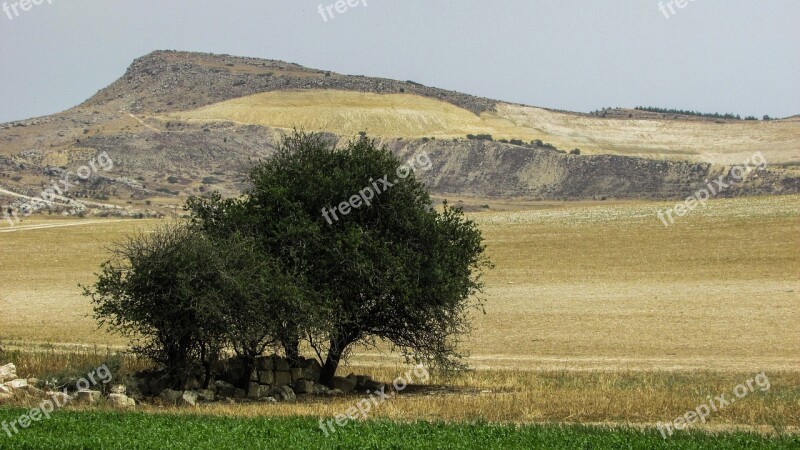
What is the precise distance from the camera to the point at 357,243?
28641 millimetres

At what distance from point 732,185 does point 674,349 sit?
11728 centimetres

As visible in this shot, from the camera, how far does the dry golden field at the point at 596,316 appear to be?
24.3 metres

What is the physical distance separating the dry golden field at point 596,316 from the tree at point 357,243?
2.43 meters

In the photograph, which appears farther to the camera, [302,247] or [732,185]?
[732,185]

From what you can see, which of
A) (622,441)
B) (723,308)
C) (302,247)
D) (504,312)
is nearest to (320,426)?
(622,441)

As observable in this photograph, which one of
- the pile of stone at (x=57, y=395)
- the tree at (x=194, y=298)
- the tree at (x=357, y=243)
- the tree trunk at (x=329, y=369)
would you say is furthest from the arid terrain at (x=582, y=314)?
the tree trunk at (x=329, y=369)

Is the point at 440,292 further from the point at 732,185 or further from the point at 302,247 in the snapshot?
the point at 732,185

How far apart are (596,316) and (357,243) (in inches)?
838

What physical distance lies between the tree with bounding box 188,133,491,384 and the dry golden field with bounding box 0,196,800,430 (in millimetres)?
2428

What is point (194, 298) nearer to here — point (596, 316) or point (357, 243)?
point (357, 243)

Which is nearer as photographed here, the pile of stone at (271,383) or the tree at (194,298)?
the tree at (194,298)

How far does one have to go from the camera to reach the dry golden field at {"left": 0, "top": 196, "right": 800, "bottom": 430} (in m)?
24.3

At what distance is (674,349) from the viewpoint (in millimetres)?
38281

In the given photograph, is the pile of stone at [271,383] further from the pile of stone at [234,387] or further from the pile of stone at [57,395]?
the pile of stone at [57,395]
